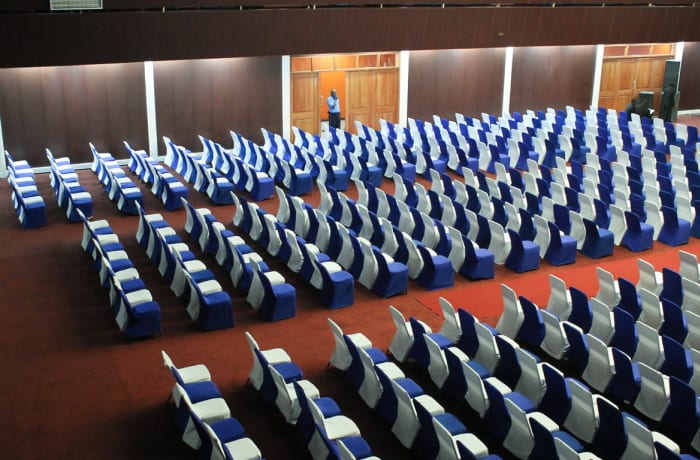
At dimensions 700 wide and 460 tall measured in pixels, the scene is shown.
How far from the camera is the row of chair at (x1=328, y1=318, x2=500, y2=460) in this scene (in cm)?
746

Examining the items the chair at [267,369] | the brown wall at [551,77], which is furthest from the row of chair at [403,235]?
the brown wall at [551,77]

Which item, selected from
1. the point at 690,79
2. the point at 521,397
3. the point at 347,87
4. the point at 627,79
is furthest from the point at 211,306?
the point at 690,79

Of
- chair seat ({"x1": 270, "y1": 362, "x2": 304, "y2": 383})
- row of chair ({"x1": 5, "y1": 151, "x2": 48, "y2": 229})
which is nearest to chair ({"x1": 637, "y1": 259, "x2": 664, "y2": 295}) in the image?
chair seat ({"x1": 270, "y1": 362, "x2": 304, "y2": 383})

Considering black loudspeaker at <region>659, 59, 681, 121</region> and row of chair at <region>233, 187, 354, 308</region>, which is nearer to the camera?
row of chair at <region>233, 187, 354, 308</region>

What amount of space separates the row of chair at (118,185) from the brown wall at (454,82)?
9.65m

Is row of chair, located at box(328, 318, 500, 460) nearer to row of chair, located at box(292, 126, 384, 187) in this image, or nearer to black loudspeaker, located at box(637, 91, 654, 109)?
row of chair, located at box(292, 126, 384, 187)

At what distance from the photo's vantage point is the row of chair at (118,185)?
52.4ft

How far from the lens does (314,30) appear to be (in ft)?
66.5

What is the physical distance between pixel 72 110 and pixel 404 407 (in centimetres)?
1490

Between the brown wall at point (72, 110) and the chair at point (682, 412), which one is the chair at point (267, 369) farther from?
the brown wall at point (72, 110)

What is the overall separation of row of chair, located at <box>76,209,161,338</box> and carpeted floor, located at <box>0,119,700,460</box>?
0.61 ft

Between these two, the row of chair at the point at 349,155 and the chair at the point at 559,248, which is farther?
the row of chair at the point at 349,155

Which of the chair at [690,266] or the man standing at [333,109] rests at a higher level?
the man standing at [333,109]

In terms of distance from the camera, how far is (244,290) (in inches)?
482
